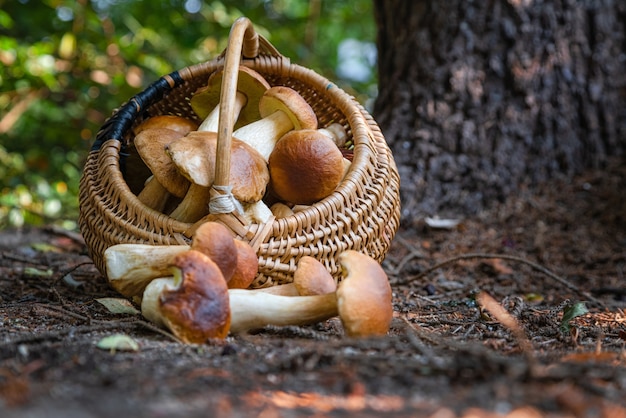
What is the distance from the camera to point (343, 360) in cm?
128

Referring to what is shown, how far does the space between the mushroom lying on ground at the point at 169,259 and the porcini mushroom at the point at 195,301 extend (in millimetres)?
75

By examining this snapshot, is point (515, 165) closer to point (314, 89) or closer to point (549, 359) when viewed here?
point (314, 89)

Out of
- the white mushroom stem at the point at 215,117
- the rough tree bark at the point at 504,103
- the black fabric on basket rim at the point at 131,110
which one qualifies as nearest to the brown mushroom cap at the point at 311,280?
the white mushroom stem at the point at 215,117

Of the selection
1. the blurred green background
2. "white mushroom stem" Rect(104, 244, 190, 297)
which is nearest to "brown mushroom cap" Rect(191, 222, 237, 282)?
"white mushroom stem" Rect(104, 244, 190, 297)

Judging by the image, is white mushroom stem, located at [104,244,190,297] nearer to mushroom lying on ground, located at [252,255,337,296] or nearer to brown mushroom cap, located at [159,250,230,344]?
brown mushroom cap, located at [159,250,230,344]

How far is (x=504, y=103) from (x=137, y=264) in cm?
278

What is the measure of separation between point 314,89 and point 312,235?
0.84 metres

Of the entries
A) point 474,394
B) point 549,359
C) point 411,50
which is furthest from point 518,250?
point 474,394

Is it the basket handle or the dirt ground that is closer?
the dirt ground

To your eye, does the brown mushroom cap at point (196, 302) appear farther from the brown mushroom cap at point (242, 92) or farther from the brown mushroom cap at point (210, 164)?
the brown mushroom cap at point (242, 92)

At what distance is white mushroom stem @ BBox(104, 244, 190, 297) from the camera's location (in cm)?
173

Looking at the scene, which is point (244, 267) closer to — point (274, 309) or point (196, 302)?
point (274, 309)

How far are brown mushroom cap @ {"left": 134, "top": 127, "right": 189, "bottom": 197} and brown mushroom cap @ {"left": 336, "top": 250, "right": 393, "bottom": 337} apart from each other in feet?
2.41

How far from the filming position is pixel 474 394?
3.41 ft
